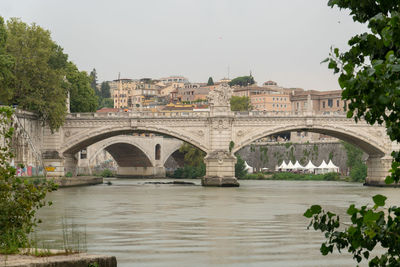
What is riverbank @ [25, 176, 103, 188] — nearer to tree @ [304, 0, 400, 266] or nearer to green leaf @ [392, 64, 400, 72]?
tree @ [304, 0, 400, 266]

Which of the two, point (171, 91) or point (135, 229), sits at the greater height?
point (171, 91)

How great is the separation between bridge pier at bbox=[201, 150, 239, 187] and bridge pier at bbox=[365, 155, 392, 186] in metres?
11.7

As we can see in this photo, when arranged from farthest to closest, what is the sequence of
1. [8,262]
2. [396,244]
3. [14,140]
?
[14,140]
[8,262]
[396,244]

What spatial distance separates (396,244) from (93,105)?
59.0 m

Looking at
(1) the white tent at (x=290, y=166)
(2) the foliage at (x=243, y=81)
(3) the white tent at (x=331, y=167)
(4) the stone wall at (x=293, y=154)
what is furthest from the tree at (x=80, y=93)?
(2) the foliage at (x=243, y=81)

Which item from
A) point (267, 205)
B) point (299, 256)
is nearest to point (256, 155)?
point (267, 205)

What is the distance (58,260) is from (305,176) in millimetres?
67946

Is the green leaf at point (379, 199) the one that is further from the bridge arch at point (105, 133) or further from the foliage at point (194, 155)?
the foliage at point (194, 155)

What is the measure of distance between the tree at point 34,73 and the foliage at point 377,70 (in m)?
41.2

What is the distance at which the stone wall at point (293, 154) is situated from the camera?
80.2 meters

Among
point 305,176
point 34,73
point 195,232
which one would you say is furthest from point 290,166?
point 195,232

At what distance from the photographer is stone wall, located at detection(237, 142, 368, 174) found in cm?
8020

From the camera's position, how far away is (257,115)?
175 feet

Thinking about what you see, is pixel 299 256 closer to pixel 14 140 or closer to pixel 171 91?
pixel 14 140
